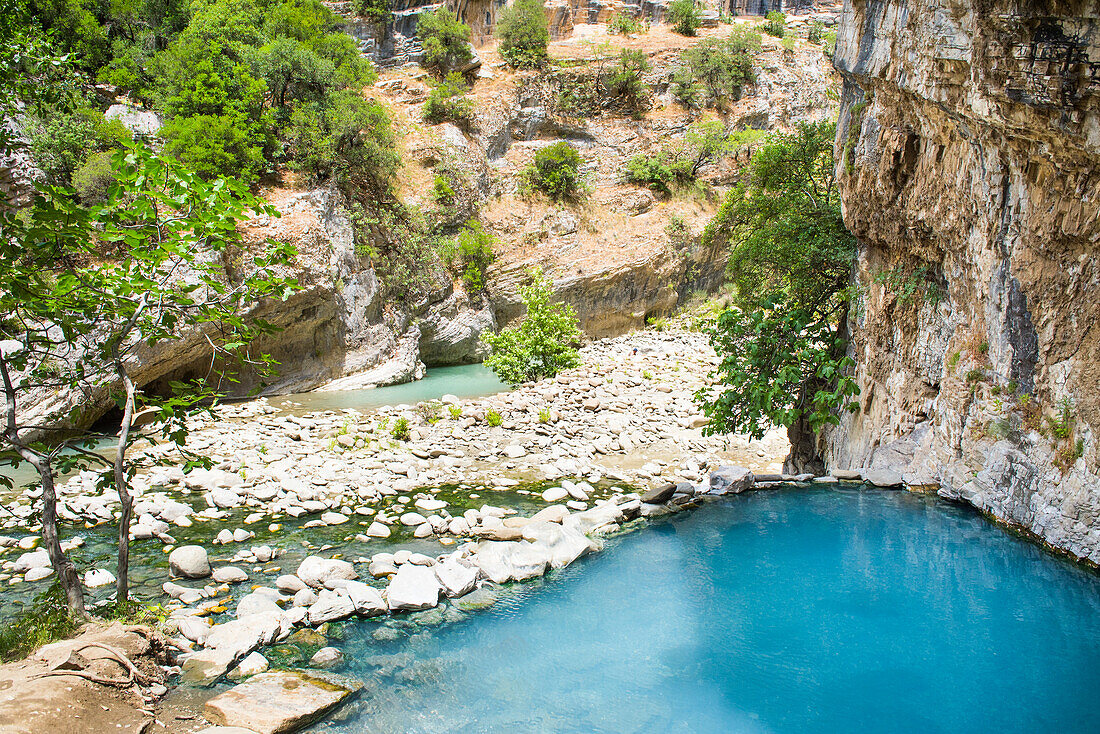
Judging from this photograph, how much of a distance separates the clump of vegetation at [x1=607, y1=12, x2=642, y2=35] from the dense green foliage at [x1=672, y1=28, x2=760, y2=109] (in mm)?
3956

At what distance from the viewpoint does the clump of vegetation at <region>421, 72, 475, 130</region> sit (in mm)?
23141

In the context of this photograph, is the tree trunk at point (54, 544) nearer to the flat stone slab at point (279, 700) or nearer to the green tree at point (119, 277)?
the green tree at point (119, 277)

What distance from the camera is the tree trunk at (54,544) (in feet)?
13.7

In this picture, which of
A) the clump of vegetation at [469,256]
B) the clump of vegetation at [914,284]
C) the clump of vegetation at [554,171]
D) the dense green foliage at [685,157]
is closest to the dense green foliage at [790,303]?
the clump of vegetation at [914,284]

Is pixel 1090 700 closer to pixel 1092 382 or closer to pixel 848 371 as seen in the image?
pixel 1092 382

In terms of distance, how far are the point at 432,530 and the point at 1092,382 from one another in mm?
7052

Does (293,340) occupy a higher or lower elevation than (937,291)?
lower

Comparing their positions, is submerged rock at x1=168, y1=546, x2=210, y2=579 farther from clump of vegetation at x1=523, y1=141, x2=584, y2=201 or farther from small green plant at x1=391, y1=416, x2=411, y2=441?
clump of vegetation at x1=523, y1=141, x2=584, y2=201

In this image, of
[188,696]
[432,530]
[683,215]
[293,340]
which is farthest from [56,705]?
[683,215]

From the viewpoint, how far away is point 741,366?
1045cm

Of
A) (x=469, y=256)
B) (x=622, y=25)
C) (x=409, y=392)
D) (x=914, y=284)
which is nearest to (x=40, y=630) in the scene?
(x=914, y=284)

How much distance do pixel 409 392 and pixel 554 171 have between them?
11.6m

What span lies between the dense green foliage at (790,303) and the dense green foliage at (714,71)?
18.3m

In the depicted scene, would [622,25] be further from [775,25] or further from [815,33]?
[815,33]
